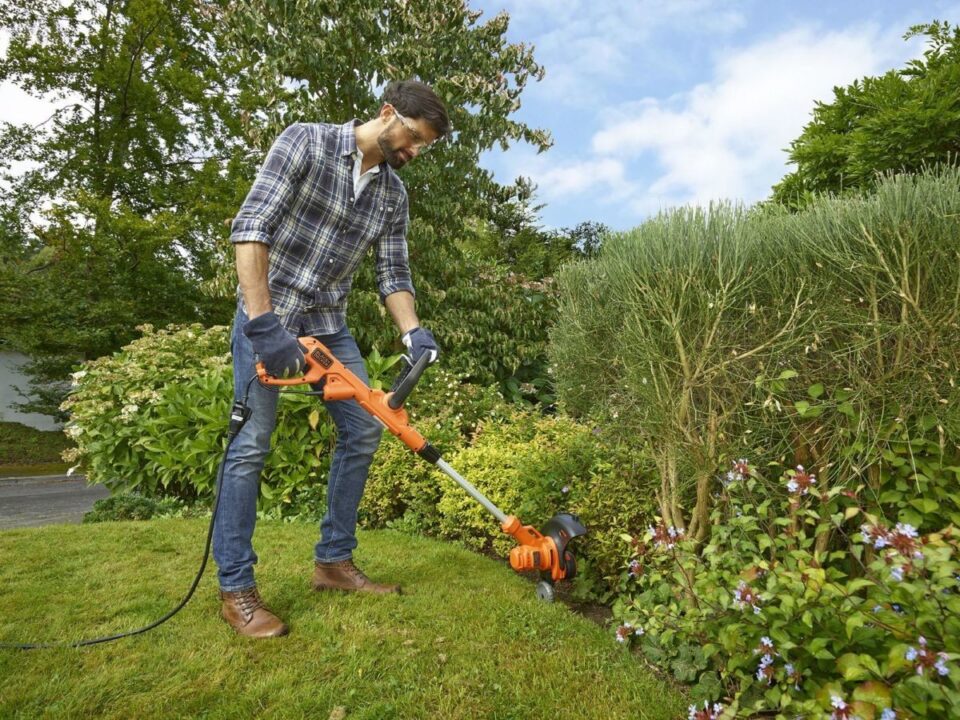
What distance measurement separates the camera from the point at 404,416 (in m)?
2.66

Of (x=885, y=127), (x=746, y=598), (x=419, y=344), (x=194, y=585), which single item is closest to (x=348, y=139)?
(x=419, y=344)

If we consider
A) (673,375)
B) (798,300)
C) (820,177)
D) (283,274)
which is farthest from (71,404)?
(820,177)

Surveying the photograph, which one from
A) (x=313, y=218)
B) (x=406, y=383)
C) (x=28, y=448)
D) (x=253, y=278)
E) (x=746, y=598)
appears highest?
(x=313, y=218)

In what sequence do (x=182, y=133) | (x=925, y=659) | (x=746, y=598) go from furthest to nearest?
1. (x=182, y=133)
2. (x=746, y=598)
3. (x=925, y=659)

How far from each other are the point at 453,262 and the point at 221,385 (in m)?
3.58

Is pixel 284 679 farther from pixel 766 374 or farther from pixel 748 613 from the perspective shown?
pixel 766 374

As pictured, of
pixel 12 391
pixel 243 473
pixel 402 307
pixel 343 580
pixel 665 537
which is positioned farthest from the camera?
pixel 12 391

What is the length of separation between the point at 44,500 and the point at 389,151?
871 cm

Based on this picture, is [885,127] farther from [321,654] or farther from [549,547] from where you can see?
[321,654]

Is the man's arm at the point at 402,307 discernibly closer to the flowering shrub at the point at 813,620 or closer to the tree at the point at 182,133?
the flowering shrub at the point at 813,620

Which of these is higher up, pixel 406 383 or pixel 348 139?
pixel 348 139

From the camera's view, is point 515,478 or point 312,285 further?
point 515,478

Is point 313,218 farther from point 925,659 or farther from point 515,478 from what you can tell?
point 925,659

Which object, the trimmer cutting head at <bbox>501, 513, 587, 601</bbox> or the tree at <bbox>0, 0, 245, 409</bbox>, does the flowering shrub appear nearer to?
the trimmer cutting head at <bbox>501, 513, 587, 601</bbox>
